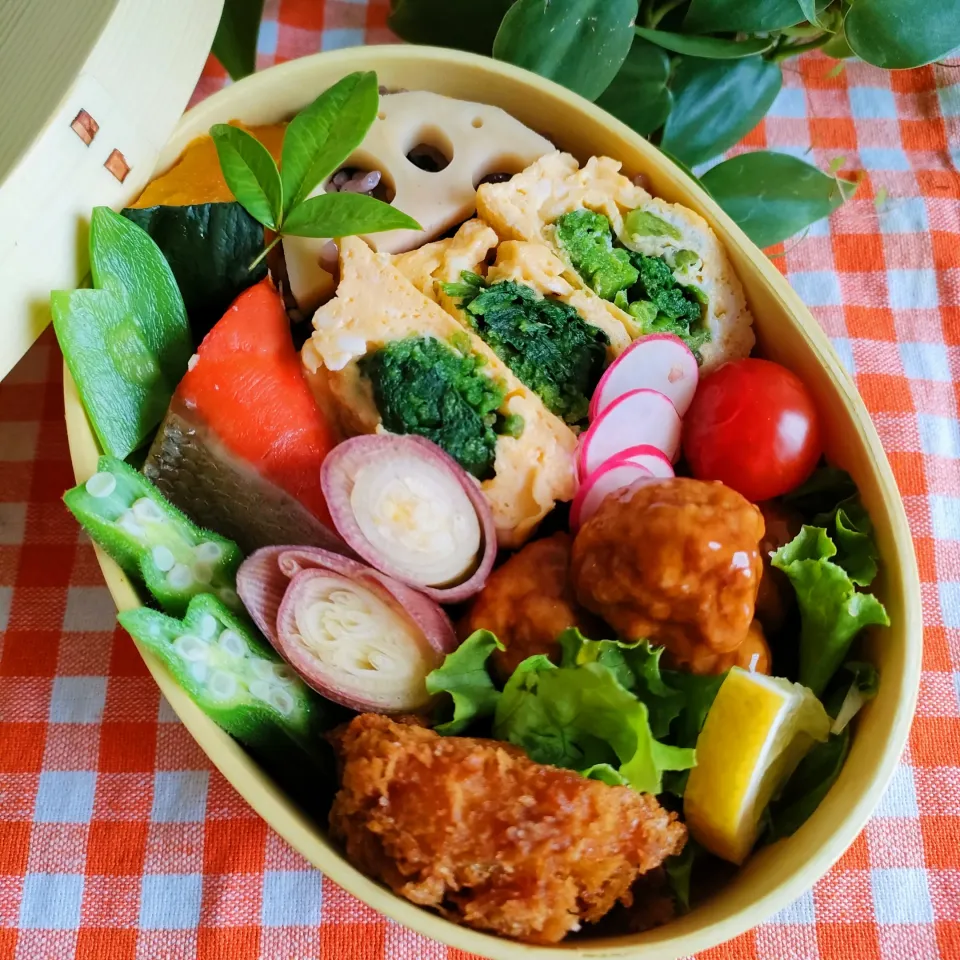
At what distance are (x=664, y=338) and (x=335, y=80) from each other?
56 centimetres

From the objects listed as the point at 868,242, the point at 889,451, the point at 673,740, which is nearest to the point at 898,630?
the point at 673,740

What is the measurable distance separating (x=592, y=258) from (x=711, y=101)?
1.52 feet

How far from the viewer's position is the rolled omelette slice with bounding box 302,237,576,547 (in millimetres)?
1069

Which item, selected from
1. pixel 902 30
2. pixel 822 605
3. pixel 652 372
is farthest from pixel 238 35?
pixel 822 605

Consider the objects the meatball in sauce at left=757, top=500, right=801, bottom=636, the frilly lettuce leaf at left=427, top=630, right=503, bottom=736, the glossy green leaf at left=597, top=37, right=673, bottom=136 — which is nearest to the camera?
the frilly lettuce leaf at left=427, top=630, right=503, bottom=736

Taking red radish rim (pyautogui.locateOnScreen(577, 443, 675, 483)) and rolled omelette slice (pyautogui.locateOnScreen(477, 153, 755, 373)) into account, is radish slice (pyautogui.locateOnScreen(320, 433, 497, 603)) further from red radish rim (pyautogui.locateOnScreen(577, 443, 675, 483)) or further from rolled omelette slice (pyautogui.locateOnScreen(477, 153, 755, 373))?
rolled omelette slice (pyautogui.locateOnScreen(477, 153, 755, 373))

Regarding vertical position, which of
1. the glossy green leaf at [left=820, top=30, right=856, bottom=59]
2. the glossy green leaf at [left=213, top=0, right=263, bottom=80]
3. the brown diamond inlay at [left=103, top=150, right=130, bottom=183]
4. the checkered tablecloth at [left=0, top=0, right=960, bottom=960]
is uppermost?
the glossy green leaf at [left=213, top=0, right=263, bottom=80]

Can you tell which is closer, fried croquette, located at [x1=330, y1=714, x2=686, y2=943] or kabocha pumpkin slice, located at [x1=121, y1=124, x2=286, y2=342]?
fried croquette, located at [x1=330, y1=714, x2=686, y2=943]

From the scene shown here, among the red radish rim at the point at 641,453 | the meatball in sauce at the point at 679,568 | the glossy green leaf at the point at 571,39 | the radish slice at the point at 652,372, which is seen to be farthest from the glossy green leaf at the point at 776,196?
the meatball in sauce at the point at 679,568

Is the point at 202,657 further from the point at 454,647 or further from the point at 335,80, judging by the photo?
the point at 335,80

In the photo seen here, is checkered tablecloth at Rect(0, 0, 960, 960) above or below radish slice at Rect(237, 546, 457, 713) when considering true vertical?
below

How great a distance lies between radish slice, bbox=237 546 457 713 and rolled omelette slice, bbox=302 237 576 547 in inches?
6.5

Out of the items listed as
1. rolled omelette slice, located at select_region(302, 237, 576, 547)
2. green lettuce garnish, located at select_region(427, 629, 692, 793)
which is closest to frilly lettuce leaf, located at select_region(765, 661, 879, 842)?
green lettuce garnish, located at select_region(427, 629, 692, 793)

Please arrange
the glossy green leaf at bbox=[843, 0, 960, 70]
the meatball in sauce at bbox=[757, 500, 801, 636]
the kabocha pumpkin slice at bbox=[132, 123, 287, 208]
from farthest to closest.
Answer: the glossy green leaf at bbox=[843, 0, 960, 70]
the kabocha pumpkin slice at bbox=[132, 123, 287, 208]
the meatball in sauce at bbox=[757, 500, 801, 636]
